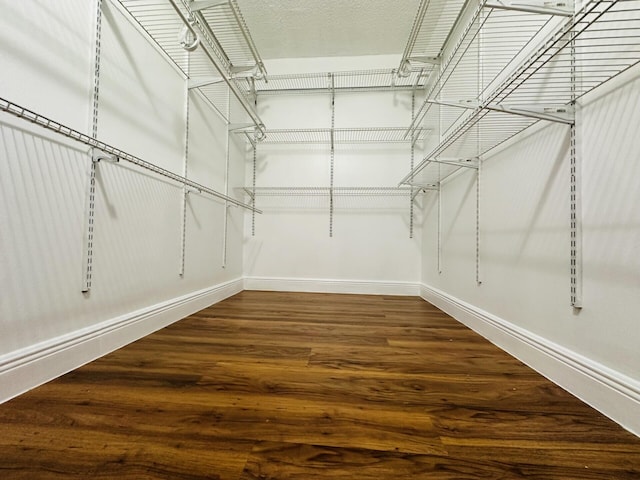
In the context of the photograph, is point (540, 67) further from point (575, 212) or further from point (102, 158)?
point (102, 158)

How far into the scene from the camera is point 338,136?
7.77 feet

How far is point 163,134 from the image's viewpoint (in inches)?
51.6

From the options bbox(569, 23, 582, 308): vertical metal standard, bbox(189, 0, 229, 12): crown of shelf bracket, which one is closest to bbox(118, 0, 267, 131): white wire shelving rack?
bbox(189, 0, 229, 12): crown of shelf bracket

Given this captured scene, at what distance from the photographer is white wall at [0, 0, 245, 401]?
2.29ft

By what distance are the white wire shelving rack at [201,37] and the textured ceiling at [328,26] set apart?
0.76ft

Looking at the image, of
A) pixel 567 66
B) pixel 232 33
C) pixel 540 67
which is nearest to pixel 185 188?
pixel 232 33

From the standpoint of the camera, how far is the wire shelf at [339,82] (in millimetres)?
2143

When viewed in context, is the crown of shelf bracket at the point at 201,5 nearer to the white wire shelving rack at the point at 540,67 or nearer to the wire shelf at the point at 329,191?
the white wire shelving rack at the point at 540,67

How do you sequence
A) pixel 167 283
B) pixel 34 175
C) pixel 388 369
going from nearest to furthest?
pixel 34 175 → pixel 388 369 → pixel 167 283

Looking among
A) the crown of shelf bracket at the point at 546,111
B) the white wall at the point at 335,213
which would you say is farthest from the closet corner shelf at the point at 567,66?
the white wall at the point at 335,213

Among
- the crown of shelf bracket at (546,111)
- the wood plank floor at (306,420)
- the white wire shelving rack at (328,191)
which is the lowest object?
the wood plank floor at (306,420)

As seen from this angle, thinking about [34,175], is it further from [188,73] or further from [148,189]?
[188,73]

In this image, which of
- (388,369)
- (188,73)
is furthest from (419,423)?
(188,73)

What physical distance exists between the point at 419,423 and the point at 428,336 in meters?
0.69
